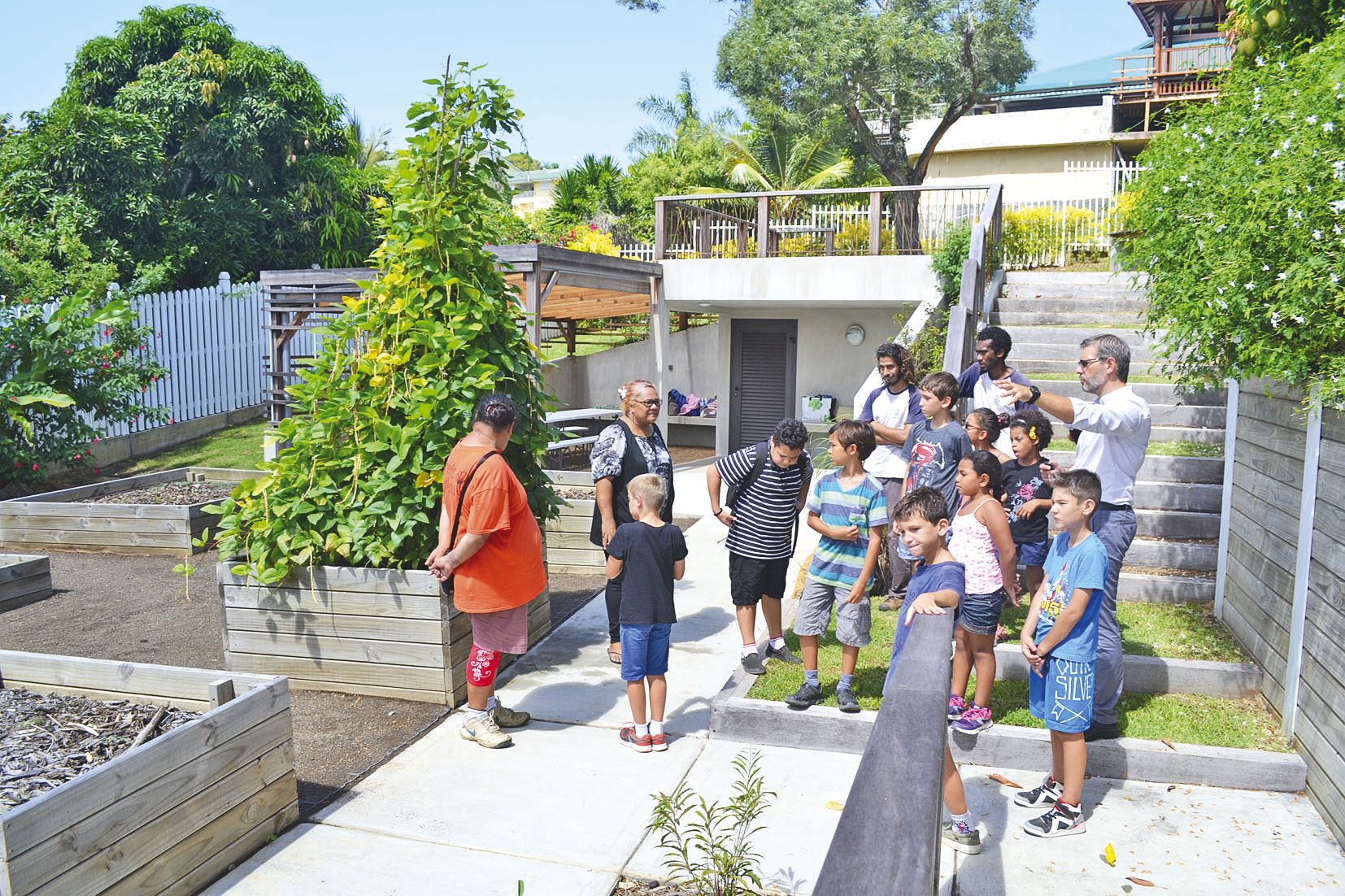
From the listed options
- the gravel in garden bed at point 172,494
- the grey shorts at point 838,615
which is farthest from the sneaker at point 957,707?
the gravel in garden bed at point 172,494

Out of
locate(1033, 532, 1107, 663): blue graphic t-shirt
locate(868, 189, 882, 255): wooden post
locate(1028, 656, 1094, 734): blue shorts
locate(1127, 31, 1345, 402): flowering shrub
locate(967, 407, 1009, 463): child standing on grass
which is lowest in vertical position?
locate(1028, 656, 1094, 734): blue shorts

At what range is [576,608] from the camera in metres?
7.15

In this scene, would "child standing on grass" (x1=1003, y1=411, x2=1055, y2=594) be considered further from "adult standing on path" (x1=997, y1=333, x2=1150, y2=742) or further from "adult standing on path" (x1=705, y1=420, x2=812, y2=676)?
"adult standing on path" (x1=705, y1=420, x2=812, y2=676)

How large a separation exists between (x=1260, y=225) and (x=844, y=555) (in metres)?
2.39

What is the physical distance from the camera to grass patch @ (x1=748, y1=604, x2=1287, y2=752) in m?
4.57

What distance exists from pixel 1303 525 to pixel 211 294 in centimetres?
1723

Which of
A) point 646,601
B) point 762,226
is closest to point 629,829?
point 646,601

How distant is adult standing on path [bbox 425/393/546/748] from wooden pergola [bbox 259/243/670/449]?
504cm

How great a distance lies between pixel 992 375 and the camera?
5848mm

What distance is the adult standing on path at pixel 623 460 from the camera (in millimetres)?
5586

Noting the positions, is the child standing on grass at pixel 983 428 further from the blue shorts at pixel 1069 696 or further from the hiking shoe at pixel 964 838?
the hiking shoe at pixel 964 838

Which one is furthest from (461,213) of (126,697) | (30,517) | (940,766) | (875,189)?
(875,189)

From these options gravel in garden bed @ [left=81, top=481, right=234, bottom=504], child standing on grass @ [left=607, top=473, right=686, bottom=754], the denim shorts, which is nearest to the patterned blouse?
child standing on grass @ [left=607, top=473, right=686, bottom=754]

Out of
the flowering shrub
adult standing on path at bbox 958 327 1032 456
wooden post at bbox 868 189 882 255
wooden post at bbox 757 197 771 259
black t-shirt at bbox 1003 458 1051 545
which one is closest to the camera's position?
the flowering shrub
